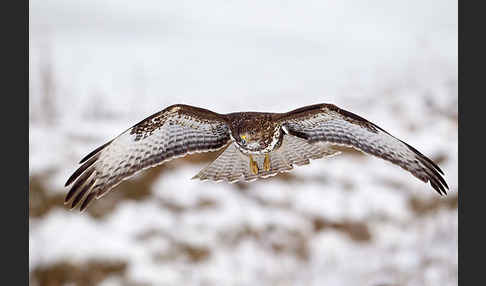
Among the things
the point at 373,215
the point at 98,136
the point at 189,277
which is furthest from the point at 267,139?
the point at 373,215

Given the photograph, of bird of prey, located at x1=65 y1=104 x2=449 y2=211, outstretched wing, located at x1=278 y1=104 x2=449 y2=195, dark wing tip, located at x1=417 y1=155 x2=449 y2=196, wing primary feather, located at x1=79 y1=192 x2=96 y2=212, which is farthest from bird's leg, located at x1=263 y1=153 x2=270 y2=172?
wing primary feather, located at x1=79 y1=192 x2=96 y2=212

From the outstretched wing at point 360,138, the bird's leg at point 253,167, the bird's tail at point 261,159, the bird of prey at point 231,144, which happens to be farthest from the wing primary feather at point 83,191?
the outstretched wing at point 360,138

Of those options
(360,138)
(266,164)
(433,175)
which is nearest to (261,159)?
(266,164)

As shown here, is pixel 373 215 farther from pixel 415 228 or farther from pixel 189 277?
pixel 189 277

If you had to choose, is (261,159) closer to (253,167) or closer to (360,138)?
(253,167)

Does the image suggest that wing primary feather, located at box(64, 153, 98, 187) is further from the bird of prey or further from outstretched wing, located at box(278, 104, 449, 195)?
outstretched wing, located at box(278, 104, 449, 195)

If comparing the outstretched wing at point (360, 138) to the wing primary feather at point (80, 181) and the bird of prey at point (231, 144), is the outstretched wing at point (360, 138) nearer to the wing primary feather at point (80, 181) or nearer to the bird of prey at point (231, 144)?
the bird of prey at point (231, 144)
